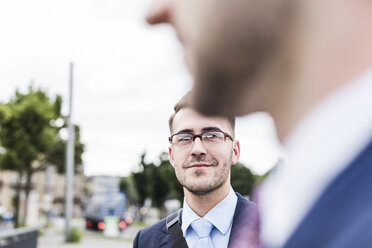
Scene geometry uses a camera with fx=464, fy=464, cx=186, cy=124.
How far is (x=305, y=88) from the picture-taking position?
1.42ft

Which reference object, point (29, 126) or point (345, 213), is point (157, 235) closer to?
point (345, 213)

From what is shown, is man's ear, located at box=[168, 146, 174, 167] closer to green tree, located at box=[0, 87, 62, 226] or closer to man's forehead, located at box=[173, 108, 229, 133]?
man's forehead, located at box=[173, 108, 229, 133]

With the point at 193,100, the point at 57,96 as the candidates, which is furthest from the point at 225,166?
the point at 57,96

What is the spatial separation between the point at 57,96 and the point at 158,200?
1707cm

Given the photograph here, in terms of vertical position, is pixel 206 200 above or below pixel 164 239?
above

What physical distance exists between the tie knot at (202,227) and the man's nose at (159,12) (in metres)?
0.99

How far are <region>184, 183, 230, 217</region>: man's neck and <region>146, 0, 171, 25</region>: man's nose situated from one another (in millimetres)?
956

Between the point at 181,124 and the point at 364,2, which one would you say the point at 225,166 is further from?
the point at 364,2

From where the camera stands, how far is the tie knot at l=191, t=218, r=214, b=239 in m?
1.41

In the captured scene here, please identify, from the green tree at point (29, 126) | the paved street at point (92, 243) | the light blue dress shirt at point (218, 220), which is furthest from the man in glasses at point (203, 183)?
the green tree at point (29, 126)

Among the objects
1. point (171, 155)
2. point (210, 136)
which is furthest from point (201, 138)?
point (171, 155)

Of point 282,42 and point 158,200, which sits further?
point 158,200

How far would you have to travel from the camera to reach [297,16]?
0.41 metres

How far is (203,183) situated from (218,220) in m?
0.13
